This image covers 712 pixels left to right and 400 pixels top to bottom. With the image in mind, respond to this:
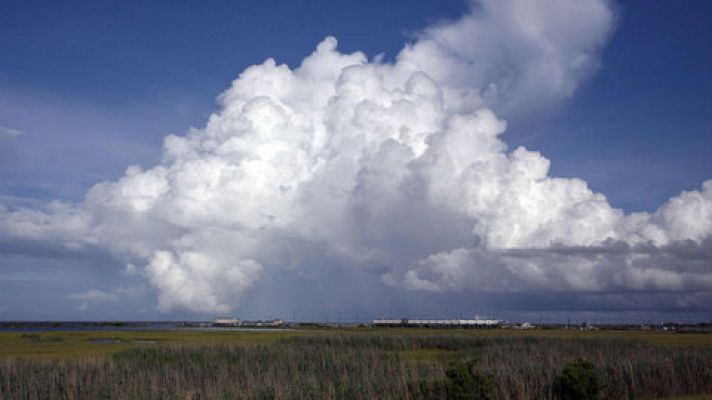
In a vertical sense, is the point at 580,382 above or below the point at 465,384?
below

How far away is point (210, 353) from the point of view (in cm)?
3953

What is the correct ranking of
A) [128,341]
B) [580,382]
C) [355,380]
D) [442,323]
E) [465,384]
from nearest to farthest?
1. [465,384]
2. [580,382]
3. [355,380]
4. [128,341]
5. [442,323]

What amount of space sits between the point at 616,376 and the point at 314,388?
44.9 ft

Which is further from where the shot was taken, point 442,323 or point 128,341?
point 442,323

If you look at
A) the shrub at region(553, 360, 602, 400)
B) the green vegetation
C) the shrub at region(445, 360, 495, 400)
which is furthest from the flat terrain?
the shrub at region(445, 360, 495, 400)

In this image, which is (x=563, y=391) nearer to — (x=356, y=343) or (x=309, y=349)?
(x=309, y=349)

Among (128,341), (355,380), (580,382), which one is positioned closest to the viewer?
(580,382)

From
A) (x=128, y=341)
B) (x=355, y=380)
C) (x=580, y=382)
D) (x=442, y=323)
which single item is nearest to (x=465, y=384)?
(x=580, y=382)

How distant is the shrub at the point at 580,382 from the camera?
21.9 meters

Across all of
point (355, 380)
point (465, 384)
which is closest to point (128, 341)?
point (355, 380)

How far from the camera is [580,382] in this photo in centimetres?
2209

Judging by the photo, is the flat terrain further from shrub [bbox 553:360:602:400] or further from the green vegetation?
shrub [bbox 553:360:602:400]

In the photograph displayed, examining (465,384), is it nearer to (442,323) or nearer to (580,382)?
(580,382)

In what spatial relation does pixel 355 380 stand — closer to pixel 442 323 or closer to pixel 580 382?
pixel 580 382
